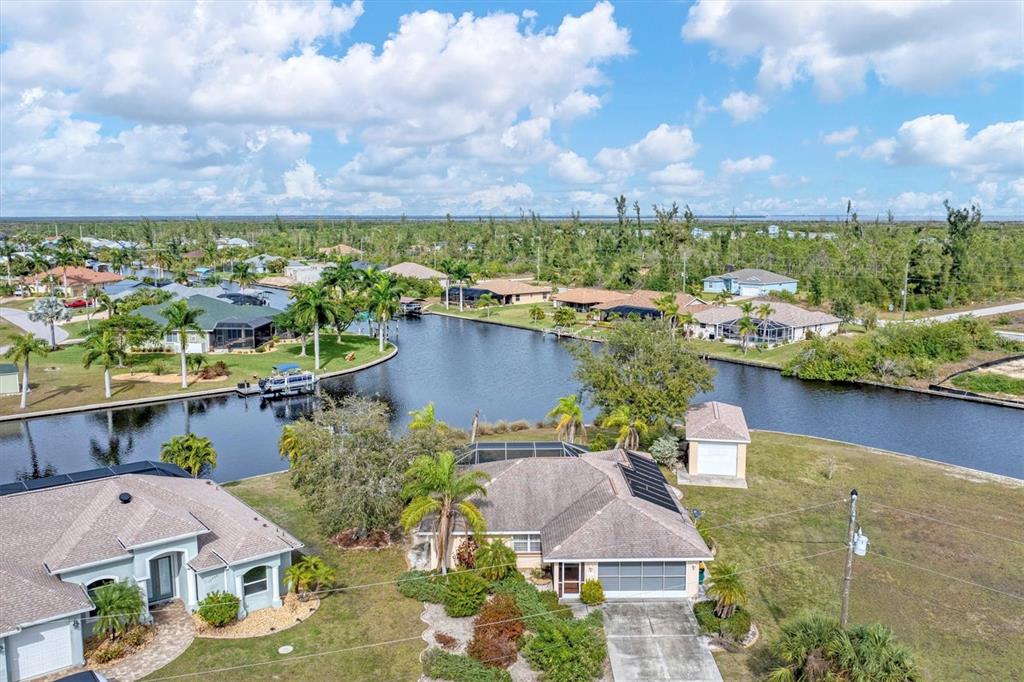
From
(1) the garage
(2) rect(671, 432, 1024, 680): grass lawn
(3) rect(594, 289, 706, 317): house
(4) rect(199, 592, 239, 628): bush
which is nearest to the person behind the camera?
(2) rect(671, 432, 1024, 680): grass lawn

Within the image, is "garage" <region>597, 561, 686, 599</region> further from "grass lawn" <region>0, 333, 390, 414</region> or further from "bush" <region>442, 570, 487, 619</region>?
"grass lawn" <region>0, 333, 390, 414</region>

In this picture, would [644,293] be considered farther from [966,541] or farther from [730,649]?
[730,649]

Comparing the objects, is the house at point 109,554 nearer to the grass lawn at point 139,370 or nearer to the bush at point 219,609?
the bush at point 219,609

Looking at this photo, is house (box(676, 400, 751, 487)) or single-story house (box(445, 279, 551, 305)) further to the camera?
single-story house (box(445, 279, 551, 305))

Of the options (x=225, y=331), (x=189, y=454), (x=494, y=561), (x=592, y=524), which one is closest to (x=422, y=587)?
(x=494, y=561)

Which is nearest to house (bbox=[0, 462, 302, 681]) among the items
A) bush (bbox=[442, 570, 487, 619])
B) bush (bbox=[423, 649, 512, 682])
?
bush (bbox=[442, 570, 487, 619])

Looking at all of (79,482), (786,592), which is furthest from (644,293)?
(79,482)

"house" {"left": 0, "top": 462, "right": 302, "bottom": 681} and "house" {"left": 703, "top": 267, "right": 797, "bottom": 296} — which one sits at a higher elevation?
"house" {"left": 703, "top": 267, "right": 797, "bottom": 296}
